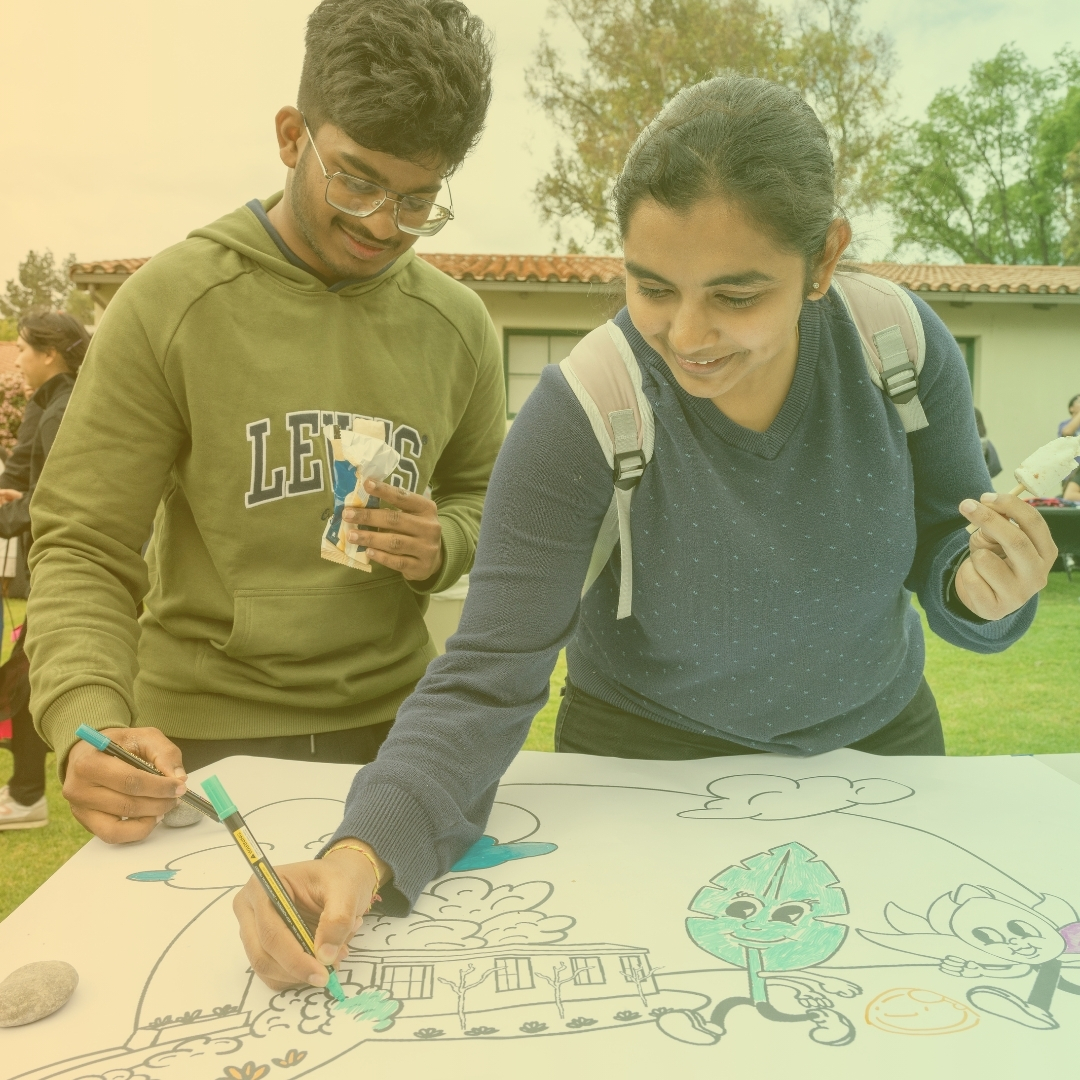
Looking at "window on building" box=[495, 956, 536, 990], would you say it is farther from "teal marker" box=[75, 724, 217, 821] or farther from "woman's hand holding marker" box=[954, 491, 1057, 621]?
"woman's hand holding marker" box=[954, 491, 1057, 621]

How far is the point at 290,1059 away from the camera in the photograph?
0.84 m

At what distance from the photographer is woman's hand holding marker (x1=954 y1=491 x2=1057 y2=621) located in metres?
1.15

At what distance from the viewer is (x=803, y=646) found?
4.30ft

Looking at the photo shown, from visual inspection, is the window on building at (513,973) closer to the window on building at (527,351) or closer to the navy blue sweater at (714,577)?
the navy blue sweater at (714,577)

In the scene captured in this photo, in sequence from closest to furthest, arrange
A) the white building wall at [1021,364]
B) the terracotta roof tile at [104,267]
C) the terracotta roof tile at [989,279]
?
the terracotta roof tile at [104,267]
the terracotta roof tile at [989,279]
the white building wall at [1021,364]

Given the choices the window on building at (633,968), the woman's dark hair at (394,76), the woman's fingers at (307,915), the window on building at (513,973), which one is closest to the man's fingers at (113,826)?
the woman's fingers at (307,915)

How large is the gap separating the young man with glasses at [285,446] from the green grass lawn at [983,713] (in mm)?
1849

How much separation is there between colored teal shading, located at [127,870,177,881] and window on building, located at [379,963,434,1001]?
31cm

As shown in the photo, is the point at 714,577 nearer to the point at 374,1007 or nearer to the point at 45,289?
the point at 374,1007

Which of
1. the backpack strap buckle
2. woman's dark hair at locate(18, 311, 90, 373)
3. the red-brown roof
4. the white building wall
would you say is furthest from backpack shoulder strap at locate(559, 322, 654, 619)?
the white building wall

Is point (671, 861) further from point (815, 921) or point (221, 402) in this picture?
point (221, 402)

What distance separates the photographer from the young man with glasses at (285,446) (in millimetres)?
1393

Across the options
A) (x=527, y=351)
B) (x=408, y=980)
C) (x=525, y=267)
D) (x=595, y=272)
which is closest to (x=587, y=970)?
(x=408, y=980)

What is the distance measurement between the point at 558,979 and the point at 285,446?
2.80 feet
